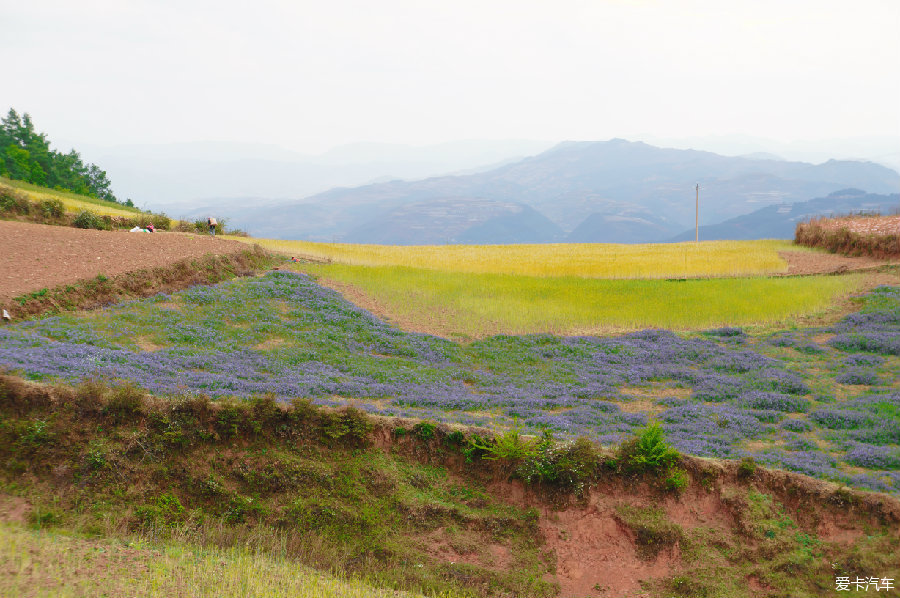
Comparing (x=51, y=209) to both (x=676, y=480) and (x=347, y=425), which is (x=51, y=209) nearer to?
(x=347, y=425)

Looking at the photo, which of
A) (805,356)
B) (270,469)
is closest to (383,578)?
(270,469)

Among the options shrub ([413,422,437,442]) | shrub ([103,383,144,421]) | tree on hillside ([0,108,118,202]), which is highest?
tree on hillside ([0,108,118,202])

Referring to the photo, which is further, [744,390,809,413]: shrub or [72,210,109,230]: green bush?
[72,210,109,230]: green bush

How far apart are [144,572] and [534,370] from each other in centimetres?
1214

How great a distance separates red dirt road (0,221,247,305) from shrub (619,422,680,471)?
1796 centimetres

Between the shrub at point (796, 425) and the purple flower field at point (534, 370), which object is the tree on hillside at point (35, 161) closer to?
the purple flower field at point (534, 370)

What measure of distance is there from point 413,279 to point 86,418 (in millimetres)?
18326

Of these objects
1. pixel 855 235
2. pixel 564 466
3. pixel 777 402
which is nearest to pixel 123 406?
pixel 564 466

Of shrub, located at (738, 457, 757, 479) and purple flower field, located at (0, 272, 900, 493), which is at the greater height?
purple flower field, located at (0, 272, 900, 493)

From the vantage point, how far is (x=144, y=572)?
25.6 ft

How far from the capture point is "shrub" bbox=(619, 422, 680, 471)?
36.2ft

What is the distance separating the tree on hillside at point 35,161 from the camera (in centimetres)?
6247

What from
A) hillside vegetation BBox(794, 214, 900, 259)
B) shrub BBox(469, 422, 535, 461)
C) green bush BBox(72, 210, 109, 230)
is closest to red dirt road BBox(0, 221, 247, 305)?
green bush BBox(72, 210, 109, 230)

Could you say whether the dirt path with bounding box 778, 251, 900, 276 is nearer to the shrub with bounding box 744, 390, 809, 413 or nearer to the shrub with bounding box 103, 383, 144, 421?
the shrub with bounding box 744, 390, 809, 413
